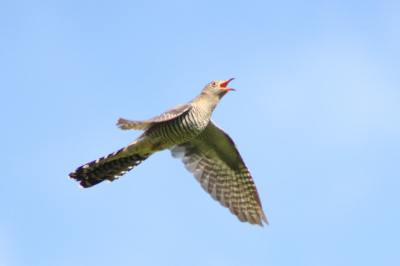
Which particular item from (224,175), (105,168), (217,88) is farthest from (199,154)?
(105,168)

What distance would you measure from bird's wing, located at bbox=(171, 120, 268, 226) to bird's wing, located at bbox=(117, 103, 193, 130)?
1.88 metres

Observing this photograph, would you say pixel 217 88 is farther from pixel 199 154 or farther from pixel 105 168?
pixel 105 168

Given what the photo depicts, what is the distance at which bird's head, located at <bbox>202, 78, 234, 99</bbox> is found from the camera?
11289 millimetres

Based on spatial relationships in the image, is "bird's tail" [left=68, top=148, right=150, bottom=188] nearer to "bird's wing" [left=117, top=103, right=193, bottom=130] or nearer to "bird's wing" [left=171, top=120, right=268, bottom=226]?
"bird's wing" [left=117, top=103, right=193, bottom=130]

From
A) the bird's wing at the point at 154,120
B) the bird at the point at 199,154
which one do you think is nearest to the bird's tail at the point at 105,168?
the bird at the point at 199,154

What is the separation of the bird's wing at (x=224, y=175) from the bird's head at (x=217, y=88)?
4.88 ft

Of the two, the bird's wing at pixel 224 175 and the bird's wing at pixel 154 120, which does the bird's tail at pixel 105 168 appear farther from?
the bird's wing at pixel 224 175

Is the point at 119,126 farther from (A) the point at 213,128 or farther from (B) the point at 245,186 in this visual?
(B) the point at 245,186

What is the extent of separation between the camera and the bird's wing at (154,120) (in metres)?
9.62

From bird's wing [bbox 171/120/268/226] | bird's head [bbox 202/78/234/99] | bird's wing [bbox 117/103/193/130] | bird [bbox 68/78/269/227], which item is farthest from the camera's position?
bird's wing [bbox 171/120/268/226]

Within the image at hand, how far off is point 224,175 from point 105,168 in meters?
2.86

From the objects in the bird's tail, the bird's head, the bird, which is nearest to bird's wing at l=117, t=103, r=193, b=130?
the bird

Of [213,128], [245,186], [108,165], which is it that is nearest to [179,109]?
[213,128]

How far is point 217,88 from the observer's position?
37.2ft
